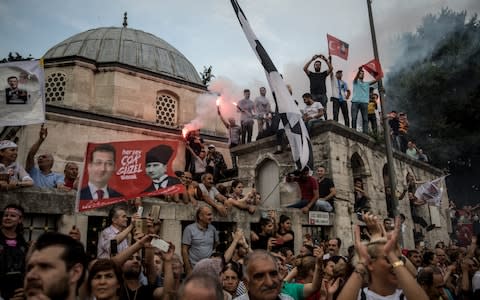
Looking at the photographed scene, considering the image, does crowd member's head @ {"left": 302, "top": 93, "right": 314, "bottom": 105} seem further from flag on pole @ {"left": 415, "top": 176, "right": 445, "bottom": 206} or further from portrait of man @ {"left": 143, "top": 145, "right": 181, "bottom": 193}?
portrait of man @ {"left": 143, "top": 145, "right": 181, "bottom": 193}

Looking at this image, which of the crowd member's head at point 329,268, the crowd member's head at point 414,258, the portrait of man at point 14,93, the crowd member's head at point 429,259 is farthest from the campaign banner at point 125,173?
the crowd member's head at point 429,259

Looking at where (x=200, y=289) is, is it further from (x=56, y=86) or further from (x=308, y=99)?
(x=56, y=86)

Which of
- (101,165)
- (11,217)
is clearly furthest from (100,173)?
(11,217)

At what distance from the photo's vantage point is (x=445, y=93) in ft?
88.6

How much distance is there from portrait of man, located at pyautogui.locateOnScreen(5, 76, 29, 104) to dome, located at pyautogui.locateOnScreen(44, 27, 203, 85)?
418 inches

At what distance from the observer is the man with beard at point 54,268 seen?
221 centimetres

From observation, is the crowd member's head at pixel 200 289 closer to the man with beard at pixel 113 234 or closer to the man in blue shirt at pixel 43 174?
the man with beard at pixel 113 234

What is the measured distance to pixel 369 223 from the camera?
280 cm

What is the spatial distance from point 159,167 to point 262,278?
12.4 ft

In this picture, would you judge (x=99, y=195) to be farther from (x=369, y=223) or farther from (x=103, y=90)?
(x=103, y=90)

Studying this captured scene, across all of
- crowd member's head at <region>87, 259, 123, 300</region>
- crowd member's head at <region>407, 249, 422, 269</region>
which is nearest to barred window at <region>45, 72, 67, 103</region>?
crowd member's head at <region>87, 259, 123, 300</region>

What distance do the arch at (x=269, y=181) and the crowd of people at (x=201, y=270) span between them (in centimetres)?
527

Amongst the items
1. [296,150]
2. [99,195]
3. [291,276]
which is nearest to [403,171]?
[296,150]

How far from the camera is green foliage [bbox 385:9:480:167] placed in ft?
85.7
